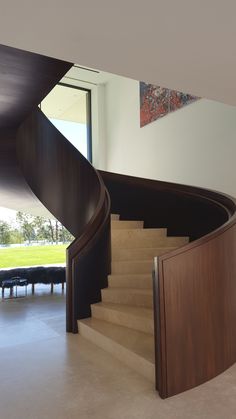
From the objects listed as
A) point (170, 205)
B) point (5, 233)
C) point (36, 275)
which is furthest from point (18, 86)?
point (5, 233)

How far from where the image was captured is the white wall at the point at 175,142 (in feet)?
17.2

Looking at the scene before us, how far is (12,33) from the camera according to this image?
2.06 metres

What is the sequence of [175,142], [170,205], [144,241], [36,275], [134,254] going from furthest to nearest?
[36,275] < [175,142] < [170,205] < [144,241] < [134,254]

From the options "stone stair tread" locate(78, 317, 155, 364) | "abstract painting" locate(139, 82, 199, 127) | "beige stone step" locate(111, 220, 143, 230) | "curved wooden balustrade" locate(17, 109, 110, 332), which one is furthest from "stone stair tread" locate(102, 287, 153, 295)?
"abstract painting" locate(139, 82, 199, 127)

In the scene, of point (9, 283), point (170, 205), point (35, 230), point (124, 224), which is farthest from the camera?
point (35, 230)

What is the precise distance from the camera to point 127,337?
340cm

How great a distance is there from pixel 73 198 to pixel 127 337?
3.03 m

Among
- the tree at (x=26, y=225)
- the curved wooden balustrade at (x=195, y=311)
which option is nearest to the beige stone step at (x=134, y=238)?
the curved wooden balustrade at (x=195, y=311)

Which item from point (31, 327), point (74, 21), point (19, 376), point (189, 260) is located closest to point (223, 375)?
point (189, 260)

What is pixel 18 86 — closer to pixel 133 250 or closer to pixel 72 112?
pixel 133 250

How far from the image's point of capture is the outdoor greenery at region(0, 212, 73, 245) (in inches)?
356

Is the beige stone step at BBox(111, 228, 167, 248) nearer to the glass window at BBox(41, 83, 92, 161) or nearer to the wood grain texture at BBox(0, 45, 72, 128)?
the wood grain texture at BBox(0, 45, 72, 128)

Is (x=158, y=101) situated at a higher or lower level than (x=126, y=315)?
higher

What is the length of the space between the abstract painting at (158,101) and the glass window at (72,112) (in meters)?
2.78
